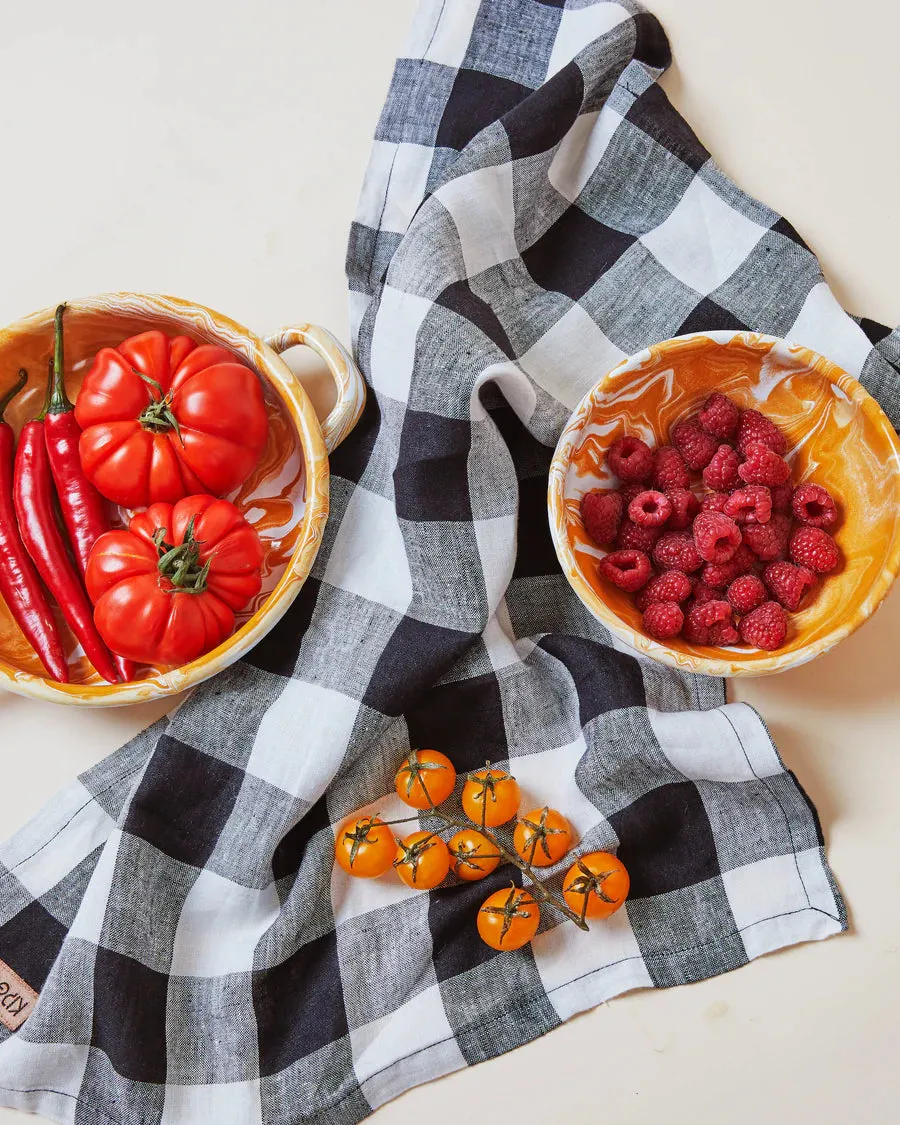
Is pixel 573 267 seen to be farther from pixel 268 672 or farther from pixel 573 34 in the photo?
pixel 268 672

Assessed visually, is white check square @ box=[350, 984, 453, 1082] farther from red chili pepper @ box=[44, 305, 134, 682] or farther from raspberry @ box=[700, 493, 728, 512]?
raspberry @ box=[700, 493, 728, 512]

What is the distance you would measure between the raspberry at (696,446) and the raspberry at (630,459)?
0.05 meters

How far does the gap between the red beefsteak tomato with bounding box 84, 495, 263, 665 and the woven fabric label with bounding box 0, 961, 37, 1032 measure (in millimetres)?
421

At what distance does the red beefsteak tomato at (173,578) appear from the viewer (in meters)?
1.11

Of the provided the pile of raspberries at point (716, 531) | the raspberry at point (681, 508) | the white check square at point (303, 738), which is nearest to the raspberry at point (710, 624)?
the pile of raspberries at point (716, 531)

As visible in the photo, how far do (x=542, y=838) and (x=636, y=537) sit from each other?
380 mm

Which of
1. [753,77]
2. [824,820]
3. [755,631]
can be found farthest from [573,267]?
[824,820]

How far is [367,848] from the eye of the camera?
3.76 feet

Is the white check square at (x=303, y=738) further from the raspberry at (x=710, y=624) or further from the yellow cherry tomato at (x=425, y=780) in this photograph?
the raspberry at (x=710, y=624)

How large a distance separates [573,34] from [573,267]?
1.02 feet

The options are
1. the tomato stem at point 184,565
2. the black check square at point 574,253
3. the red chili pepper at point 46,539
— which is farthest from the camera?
the black check square at point 574,253

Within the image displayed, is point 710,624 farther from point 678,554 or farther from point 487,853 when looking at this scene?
point 487,853

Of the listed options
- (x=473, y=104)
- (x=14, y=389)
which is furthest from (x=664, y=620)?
(x=14, y=389)

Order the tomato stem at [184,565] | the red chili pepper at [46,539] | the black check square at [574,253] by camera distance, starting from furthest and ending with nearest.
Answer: the black check square at [574,253] < the red chili pepper at [46,539] < the tomato stem at [184,565]
